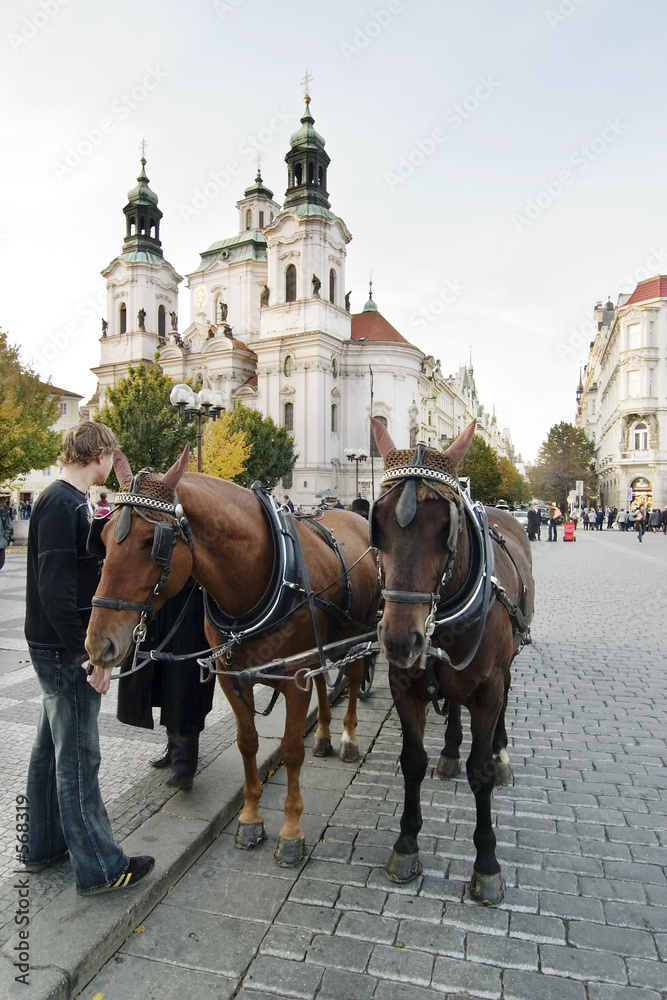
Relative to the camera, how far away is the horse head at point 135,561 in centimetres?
242

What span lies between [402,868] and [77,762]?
65.9 inches

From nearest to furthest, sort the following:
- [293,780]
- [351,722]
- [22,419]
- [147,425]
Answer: [293,780] → [351,722] → [22,419] → [147,425]

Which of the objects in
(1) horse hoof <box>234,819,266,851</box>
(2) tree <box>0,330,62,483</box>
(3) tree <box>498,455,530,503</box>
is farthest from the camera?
(3) tree <box>498,455,530,503</box>

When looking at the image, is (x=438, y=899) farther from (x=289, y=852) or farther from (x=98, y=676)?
(x=98, y=676)

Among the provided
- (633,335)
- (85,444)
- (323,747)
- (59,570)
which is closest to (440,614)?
(59,570)

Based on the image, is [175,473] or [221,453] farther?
[221,453]

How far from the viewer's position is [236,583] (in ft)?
10.1

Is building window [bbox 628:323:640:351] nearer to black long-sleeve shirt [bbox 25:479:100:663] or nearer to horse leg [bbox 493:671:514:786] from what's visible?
horse leg [bbox 493:671:514:786]

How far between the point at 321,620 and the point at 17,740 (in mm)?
2935

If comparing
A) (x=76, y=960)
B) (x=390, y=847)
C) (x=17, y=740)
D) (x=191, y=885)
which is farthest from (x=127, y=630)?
(x=17, y=740)

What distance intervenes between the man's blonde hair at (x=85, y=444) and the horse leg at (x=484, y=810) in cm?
222

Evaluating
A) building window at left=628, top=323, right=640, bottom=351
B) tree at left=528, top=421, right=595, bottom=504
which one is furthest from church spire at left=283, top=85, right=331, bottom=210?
tree at left=528, top=421, right=595, bottom=504

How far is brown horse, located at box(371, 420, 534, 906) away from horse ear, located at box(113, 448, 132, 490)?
1128mm

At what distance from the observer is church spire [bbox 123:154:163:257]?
58094 millimetres
